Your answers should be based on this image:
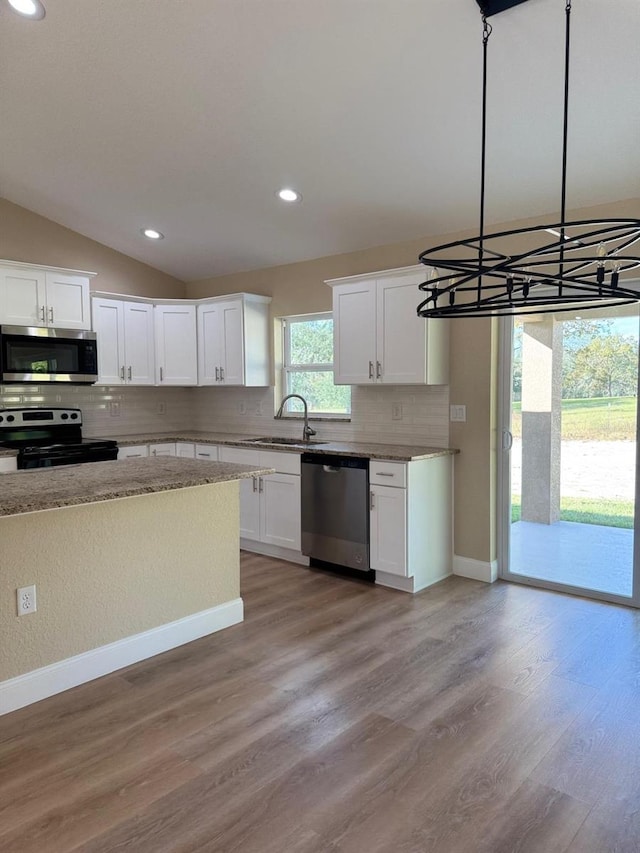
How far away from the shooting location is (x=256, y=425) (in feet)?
18.7

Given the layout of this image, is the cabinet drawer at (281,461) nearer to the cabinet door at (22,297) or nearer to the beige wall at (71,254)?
the cabinet door at (22,297)

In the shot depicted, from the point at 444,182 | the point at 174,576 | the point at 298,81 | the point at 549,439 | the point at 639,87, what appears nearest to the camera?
the point at 639,87

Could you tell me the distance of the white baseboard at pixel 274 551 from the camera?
4668 mm

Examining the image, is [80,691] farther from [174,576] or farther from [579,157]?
[579,157]

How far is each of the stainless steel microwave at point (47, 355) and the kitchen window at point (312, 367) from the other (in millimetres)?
1663

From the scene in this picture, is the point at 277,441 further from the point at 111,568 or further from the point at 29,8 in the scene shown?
the point at 29,8

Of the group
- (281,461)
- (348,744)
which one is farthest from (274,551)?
(348,744)

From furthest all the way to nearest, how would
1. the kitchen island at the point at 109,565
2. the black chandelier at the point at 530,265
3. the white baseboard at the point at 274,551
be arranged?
the white baseboard at the point at 274,551 → the kitchen island at the point at 109,565 → the black chandelier at the point at 530,265

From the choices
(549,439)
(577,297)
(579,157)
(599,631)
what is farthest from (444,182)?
(599,631)

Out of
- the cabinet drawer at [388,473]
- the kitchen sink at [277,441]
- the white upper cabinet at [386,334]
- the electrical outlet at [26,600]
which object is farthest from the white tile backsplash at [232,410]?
the electrical outlet at [26,600]

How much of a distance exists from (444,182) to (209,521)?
2.46 meters

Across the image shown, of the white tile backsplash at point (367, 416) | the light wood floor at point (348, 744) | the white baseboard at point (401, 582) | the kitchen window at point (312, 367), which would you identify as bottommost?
the light wood floor at point (348, 744)

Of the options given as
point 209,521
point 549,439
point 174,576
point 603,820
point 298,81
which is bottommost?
point 603,820

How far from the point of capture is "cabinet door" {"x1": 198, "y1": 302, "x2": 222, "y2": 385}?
5488 mm
